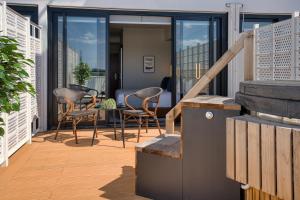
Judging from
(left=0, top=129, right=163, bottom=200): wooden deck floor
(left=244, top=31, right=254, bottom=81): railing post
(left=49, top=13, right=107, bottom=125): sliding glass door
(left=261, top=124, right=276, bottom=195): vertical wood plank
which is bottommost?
(left=0, top=129, right=163, bottom=200): wooden deck floor

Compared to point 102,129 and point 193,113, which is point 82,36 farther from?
point 193,113

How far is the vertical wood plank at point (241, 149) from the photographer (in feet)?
5.64

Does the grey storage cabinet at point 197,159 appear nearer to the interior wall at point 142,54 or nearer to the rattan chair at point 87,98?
the rattan chair at point 87,98

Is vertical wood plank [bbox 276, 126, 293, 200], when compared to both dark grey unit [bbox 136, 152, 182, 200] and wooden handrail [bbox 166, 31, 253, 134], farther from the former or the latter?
wooden handrail [bbox 166, 31, 253, 134]

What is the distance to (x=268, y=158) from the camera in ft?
5.18

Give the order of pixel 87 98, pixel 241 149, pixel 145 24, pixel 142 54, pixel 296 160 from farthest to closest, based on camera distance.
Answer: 1. pixel 142 54
2. pixel 145 24
3. pixel 87 98
4. pixel 241 149
5. pixel 296 160

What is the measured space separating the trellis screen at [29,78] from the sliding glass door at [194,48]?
2905mm

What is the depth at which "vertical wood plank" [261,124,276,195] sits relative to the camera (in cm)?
155

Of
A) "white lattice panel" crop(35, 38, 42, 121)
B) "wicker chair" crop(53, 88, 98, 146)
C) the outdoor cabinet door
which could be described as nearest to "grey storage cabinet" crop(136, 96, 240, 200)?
the outdoor cabinet door

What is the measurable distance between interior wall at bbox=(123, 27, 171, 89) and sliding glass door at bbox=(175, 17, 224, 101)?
4.09m

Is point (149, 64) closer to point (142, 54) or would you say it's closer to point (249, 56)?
point (142, 54)

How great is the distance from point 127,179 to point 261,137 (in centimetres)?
185

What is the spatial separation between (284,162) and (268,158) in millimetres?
91

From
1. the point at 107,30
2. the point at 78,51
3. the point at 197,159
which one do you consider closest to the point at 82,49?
the point at 78,51
